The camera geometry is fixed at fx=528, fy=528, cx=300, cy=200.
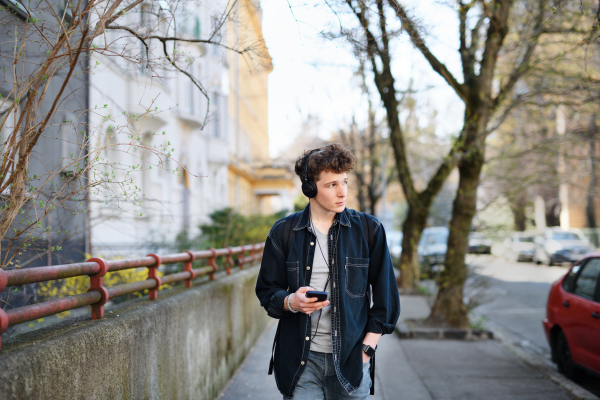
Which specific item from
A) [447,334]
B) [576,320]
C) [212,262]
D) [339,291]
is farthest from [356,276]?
[447,334]

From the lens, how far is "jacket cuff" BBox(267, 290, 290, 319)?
108 inches

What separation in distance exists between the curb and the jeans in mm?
6443

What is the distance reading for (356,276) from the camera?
9.18 ft

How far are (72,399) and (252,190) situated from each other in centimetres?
3499

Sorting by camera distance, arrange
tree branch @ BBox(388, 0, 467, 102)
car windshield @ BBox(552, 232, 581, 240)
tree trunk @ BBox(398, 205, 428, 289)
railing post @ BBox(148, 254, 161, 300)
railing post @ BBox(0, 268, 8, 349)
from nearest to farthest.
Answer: railing post @ BBox(0, 268, 8, 349) < railing post @ BBox(148, 254, 161, 300) < tree branch @ BBox(388, 0, 467, 102) < tree trunk @ BBox(398, 205, 428, 289) < car windshield @ BBox(552, 232, 581, 240)

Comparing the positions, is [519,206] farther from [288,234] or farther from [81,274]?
[81,274]

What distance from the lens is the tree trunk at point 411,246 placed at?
42.4 feet

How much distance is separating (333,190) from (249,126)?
31.4m

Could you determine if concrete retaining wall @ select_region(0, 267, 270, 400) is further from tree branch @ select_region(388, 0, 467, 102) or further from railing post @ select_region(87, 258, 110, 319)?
tree branch @ select_region(388, 0, 467, 102)

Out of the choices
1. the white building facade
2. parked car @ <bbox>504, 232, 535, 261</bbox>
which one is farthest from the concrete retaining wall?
parked car @ <bbox>504, 232, 535, 261</bbox>

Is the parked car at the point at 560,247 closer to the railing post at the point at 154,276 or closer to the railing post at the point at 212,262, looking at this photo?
the railing post at the point at 212,262

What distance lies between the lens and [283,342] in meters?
2.85

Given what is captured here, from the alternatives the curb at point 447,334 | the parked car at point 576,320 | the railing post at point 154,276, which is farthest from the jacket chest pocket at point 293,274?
the curb at point 447,334

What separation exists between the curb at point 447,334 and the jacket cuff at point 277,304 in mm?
6650
